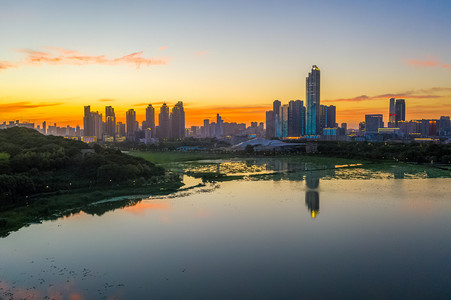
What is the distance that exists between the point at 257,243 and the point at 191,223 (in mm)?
4218

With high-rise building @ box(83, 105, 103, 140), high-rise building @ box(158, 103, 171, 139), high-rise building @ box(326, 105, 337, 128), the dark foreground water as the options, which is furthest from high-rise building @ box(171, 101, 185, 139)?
the dark foreground water

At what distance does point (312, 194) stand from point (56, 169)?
68.6ft

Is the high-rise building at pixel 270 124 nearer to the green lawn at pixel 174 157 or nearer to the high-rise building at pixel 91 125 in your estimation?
the high-rise building at pixel 91 125

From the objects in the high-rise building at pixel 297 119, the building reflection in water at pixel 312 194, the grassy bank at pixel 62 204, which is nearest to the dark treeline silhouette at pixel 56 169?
the grassy bank at pixel 62 204

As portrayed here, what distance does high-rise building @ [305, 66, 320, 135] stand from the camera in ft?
446

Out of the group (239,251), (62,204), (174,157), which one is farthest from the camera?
(174,157)

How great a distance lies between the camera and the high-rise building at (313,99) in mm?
135875

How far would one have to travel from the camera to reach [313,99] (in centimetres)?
13838

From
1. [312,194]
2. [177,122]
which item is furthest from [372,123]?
[312,194]

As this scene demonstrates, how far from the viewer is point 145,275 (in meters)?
10.8

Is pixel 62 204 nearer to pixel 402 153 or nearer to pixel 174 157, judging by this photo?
pixel 174 157

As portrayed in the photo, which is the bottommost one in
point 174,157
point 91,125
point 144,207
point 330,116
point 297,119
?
point 144,207

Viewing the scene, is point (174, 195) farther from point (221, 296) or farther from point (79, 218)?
point (221, 296)

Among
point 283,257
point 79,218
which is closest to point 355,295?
point 283,257
